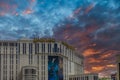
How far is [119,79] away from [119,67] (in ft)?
10.2

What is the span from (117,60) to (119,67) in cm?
191

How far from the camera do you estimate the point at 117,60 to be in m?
92.6

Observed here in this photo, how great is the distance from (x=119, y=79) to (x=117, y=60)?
4.98m

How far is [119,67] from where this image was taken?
92688 mm

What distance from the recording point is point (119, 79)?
304 ft
